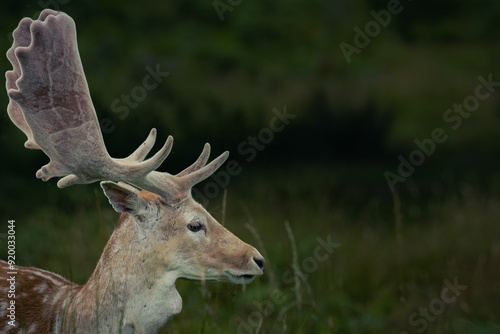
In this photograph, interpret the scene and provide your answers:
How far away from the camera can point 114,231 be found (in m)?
3.15

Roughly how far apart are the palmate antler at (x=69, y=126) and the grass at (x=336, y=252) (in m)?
0.69

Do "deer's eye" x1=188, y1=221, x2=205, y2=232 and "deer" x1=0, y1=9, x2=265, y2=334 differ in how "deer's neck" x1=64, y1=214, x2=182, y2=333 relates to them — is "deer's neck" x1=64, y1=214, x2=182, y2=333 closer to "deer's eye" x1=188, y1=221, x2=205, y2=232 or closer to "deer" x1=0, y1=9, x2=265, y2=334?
"deer" x1=0, y1=9, x2=265, y2=334

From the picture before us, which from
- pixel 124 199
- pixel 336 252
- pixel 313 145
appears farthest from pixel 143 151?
pixel 313 145

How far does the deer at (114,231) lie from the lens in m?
3.01

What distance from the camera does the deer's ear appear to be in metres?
3.04

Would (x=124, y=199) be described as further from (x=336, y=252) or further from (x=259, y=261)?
(x=336, y=252)

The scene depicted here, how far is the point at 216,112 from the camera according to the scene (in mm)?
11586

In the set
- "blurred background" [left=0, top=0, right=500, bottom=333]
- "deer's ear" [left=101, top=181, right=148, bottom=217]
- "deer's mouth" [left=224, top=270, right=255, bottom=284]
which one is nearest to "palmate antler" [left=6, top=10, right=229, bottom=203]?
"deer's ear" [left=101, top=181, right=148, bottom=217]

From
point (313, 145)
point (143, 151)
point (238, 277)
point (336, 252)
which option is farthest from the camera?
point (313, 145)

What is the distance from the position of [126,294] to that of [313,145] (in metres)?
8.87

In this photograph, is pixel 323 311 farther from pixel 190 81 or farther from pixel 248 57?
pixel 248 57

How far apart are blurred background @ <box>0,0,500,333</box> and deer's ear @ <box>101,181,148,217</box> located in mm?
701

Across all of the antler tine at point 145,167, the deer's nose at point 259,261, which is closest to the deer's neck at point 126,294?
the antler tine at point 145,167

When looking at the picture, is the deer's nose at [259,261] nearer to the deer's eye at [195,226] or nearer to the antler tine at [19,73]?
the deer's eye at [195,226]
